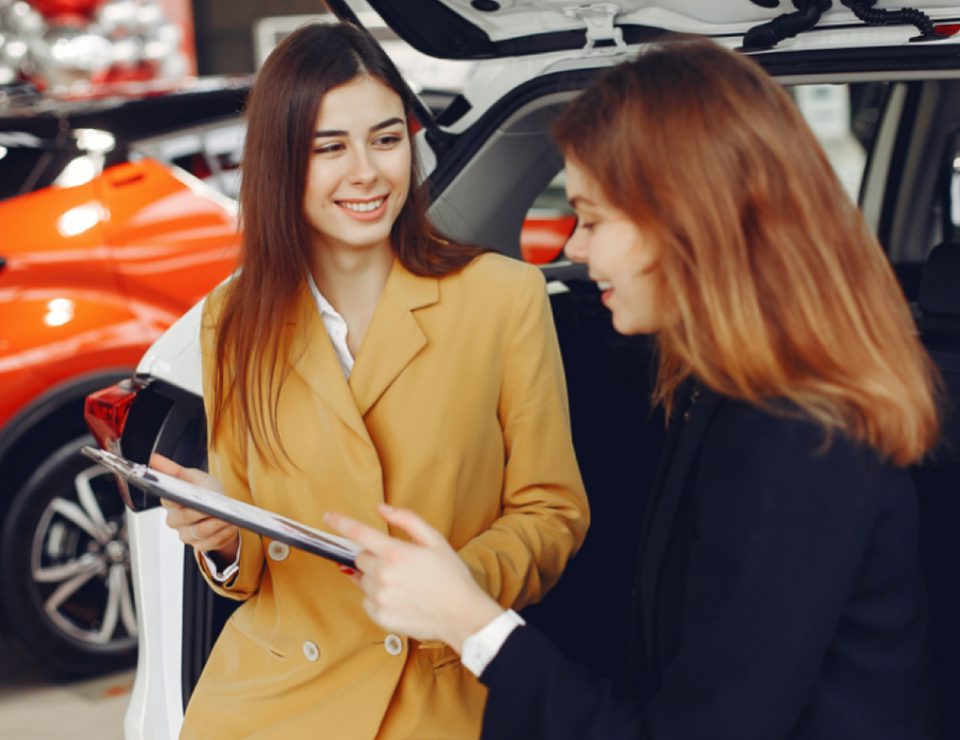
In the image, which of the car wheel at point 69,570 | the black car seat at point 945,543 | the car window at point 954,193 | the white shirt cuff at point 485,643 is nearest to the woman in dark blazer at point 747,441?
the white shirt cuff at point 485,643

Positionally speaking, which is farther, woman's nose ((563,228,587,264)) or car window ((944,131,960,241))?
car window ((944,131,960,241))

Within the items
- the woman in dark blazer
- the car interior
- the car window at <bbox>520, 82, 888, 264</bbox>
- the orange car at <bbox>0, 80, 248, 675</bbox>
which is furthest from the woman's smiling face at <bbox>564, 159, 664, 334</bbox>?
the orange car at <bbox>0, 80, 248, 675</bbox>

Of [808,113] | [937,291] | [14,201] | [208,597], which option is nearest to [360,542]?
[208,597]

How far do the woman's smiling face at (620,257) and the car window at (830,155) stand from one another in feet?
4.50

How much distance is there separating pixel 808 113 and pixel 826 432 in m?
5.43

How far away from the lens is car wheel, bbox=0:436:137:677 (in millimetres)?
3283

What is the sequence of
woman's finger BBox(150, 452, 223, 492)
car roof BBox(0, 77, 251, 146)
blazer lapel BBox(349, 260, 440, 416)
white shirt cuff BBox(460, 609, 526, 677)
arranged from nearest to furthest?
1. white shirt cuff BBox(460, 609, 526, 677)
2. woman's finger BBox(150, 452, 223, 492)
3. blazer lapel BBox(349, 260, 440, 416)
4. car roof BBox(0, 77, 251, 146)

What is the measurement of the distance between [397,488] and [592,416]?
2.55 ft

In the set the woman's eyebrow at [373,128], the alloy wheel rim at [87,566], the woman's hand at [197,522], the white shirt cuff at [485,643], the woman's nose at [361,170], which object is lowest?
the alloy wheel rim at [87,566]

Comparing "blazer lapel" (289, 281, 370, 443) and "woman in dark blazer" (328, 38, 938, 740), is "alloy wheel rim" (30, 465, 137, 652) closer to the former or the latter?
"blazer lapel" (289, 281, 370, 443)

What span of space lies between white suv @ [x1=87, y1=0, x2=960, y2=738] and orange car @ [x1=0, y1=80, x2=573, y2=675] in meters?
1.05

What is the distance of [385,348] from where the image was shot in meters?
1.74

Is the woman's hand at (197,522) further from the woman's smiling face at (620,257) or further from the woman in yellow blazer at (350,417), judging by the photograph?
the woman's smiling face at (620,257)

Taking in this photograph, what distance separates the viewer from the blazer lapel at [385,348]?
67.9 inches
